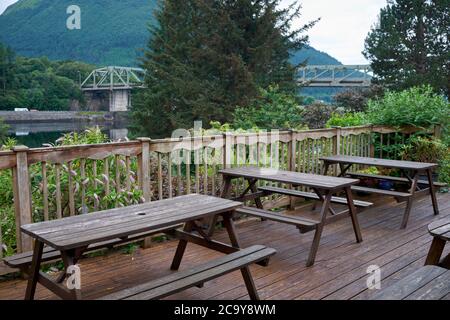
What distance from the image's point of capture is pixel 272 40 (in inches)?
763

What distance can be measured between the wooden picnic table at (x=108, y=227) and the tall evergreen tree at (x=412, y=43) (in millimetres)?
21368

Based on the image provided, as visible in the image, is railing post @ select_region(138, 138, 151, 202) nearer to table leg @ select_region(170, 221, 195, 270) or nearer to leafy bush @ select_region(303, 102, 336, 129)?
table leg @ select_region(170, 221, 195, 270)

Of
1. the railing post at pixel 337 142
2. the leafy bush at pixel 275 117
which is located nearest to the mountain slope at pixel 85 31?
the leafy bush at pixel 275 117

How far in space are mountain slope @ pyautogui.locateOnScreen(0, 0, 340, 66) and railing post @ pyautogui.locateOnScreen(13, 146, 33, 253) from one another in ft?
77.0

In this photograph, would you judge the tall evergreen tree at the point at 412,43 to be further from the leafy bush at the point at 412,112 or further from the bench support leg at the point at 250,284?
the bench support leg at the point at 250,284

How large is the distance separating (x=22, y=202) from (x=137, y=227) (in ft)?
4.93

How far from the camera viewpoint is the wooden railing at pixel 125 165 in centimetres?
359

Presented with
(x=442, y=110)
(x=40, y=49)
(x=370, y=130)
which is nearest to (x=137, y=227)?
(x=370, y=130)

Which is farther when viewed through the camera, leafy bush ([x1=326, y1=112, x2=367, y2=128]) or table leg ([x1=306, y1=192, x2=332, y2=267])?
leafy bush ([x1=326, y1=112, x2=367, y2=128])

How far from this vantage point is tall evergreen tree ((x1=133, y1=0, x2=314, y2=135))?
1870 cm

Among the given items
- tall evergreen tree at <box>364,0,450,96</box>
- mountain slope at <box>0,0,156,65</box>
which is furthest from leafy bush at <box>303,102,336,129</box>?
mountain slope at <box>0,0,156,65</box>

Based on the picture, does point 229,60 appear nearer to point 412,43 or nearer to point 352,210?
point 412,43

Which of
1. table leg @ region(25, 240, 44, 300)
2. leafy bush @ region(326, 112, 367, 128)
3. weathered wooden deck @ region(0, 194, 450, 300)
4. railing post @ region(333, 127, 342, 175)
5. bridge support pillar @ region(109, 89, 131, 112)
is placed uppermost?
bridge support pillar @ region(109, 89, 131, 112)
